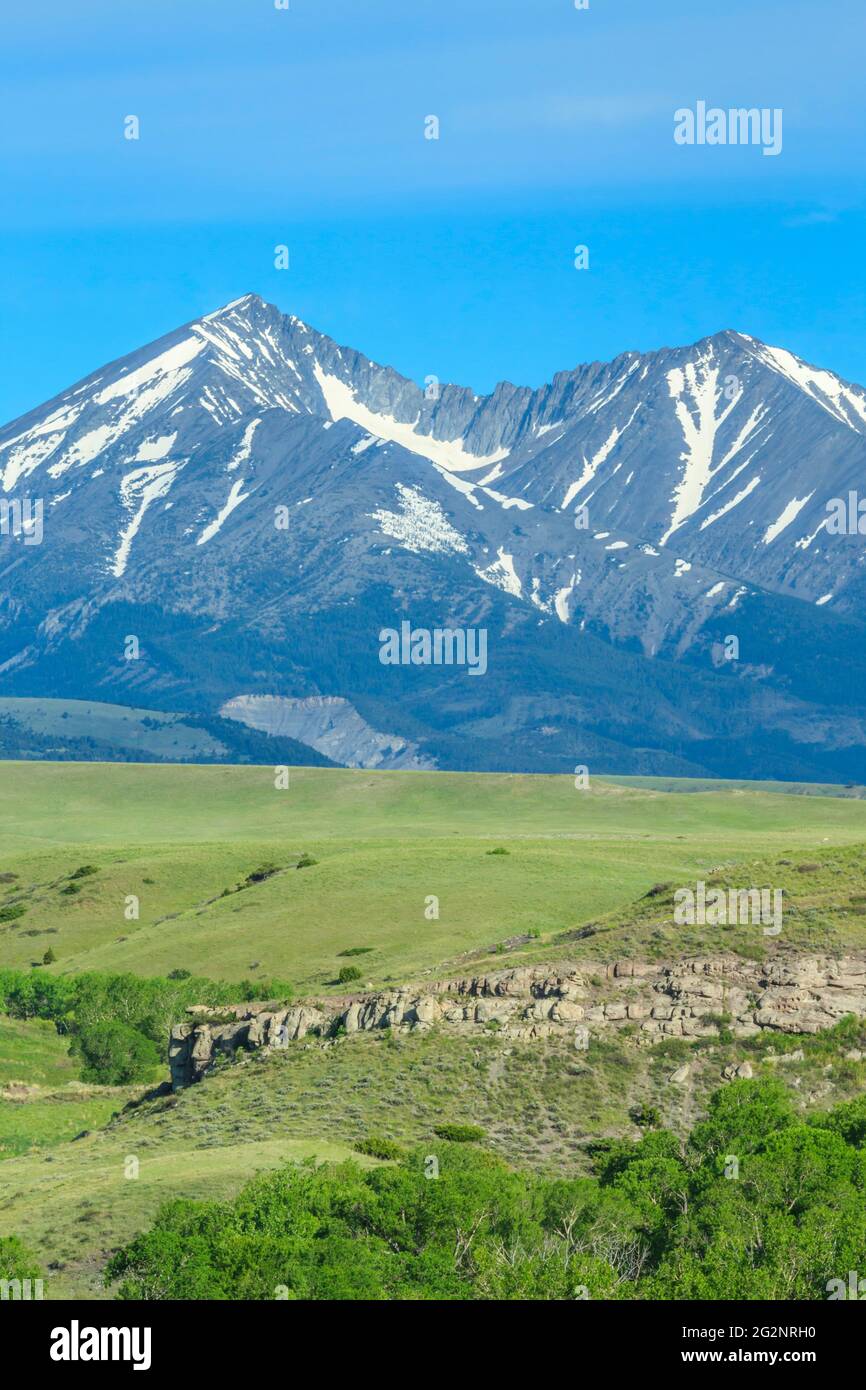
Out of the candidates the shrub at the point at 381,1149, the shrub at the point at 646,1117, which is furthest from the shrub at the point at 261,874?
the shrub at the point at 381,1149

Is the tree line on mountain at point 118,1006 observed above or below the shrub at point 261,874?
below

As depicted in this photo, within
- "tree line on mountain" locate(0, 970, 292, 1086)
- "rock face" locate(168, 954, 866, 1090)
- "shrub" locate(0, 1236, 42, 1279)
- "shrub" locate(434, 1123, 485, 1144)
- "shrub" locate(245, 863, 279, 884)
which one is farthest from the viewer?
"shrub" locate(245, 863, 279, 884)

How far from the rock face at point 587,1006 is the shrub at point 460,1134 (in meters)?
8.68

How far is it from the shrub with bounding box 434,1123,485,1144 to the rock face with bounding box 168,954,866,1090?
8.68 m

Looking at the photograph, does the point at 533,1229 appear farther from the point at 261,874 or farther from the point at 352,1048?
the point at 261,874

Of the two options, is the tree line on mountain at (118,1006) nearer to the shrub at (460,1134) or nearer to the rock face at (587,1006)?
the rock face at (587,1006)

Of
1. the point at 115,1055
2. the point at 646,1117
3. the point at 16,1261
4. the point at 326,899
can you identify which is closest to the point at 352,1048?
the point at 646,1117

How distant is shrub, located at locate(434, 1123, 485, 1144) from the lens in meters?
64.2

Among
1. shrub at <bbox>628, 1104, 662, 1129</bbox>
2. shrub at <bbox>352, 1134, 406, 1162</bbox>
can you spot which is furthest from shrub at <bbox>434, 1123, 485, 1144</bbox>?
shrub at <bbox>628, 1104, 662, 1129</bbox>

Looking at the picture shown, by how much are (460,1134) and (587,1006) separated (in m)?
12.2

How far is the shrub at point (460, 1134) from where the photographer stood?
64.2m

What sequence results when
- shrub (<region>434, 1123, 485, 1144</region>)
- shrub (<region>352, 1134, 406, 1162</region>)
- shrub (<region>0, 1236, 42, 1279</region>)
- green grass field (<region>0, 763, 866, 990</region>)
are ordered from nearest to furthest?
shrub (<region>0, 1236, 42, 1279</region>) → shrub (<region>352, 1134, 406, 1162</region>) → shrub (<region>434, 1123, 485, 1144</region>) → green grass field (<region>0, 763, 866, 990</region>)

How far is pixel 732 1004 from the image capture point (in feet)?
247

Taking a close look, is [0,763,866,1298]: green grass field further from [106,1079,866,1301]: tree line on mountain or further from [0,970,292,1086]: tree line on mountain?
[106,1079,866,1301]: tree line on mountain
